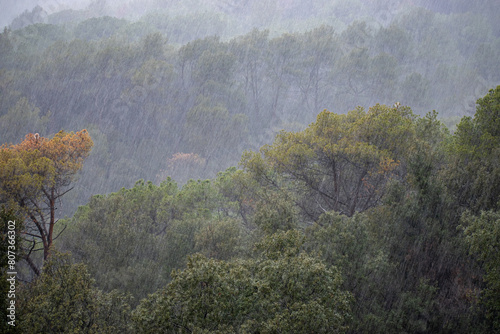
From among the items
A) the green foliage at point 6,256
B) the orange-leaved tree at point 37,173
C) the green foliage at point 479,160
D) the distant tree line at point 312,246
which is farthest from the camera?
the orange-leaved tree at point 37,173

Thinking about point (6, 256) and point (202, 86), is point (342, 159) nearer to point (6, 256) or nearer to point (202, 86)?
point (6, 256)

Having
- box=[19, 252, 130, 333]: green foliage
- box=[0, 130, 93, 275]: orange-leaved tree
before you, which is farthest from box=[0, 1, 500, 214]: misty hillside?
box=[19, 252, 130, 333]: green foliage

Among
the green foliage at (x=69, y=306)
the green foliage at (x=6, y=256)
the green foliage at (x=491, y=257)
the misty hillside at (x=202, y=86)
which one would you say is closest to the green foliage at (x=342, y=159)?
the green foliage at (x=491, y=257)

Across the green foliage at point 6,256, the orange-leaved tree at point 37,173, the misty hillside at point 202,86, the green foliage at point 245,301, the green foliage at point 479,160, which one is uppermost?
the misty hillside at point 202,86

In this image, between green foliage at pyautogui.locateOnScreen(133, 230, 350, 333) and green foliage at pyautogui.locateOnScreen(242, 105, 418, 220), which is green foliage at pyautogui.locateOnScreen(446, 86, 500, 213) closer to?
green foliage at pyautogui.locateOnScreen(242, 105, 418, 220)

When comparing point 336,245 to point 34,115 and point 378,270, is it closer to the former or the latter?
point 378,270

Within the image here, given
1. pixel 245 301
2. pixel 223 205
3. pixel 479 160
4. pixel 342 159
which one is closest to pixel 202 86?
pixel 223 205

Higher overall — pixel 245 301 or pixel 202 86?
pixel 202 86

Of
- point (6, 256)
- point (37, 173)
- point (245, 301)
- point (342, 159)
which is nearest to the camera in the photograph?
point (6, 256)

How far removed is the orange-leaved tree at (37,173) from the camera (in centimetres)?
988

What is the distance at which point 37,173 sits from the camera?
34.8 ft

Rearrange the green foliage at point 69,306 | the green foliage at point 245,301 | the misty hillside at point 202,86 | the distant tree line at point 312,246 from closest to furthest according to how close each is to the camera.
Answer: the green foliage at point 245,301
the distant tree line at point 312,246
the green foliage at point 69,306
the misty hillside at point 202,86

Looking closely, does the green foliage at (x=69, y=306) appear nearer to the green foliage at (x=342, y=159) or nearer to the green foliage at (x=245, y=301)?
the green foliage at (x=245, y=301)

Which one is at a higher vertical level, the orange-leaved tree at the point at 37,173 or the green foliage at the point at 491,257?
the orange-leaved tree at the point at 37,173
